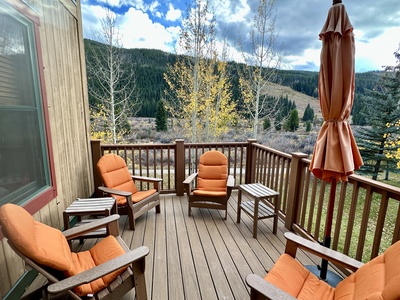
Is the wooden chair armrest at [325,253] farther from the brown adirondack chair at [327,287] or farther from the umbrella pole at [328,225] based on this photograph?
the umbrella pole at [328,225]

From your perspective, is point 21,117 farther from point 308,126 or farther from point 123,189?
point 308,126

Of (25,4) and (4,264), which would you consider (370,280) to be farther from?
(25,4)

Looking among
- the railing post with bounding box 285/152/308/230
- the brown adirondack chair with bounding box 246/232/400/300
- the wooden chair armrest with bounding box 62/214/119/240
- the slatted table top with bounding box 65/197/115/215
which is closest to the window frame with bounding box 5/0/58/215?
the slatted table top with bounding box 65/197/115/215

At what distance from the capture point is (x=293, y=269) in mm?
1598

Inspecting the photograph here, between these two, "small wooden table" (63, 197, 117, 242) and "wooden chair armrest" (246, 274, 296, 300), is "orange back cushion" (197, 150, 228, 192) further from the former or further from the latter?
"wooden chair armrest" (246, 274, 296, 300)

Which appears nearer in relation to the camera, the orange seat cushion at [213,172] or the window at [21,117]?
the window at [21,117]

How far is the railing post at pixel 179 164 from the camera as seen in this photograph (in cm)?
406

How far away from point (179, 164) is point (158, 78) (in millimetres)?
6797

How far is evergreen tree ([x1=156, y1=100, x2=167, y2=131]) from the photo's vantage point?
1062 cm

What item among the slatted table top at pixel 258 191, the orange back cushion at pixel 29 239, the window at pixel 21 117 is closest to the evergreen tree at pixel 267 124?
the slatted table top at pixel 258 191

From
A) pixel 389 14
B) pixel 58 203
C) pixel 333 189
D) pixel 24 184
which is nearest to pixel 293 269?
pixel 333 189

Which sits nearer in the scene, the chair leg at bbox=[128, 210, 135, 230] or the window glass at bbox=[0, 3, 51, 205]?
the window glass at bbox=[0, 3, 51, 205]

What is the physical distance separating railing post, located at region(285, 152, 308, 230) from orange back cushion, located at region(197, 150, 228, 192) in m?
1.12

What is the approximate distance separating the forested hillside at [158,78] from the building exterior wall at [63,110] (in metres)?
5.01
